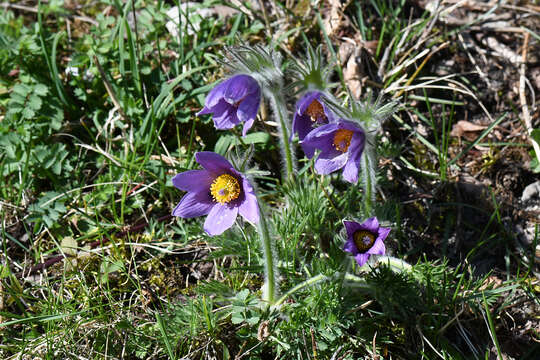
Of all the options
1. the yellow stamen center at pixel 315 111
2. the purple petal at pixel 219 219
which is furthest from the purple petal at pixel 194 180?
the yellow stamen center at pixel 315 111

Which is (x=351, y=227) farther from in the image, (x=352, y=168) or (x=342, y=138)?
(x=342, y=138)

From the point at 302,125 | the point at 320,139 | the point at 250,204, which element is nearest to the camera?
the point at 250,204

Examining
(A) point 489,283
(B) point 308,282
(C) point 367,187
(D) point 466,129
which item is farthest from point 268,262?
(D) point 466,129

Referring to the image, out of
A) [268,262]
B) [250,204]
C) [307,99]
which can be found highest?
[307,99]

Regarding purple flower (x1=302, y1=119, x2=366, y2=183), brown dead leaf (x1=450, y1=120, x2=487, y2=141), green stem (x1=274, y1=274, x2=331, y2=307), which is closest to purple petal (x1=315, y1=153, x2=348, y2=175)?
purple flower (x1=302, y1=119, x2=366, y2=183)

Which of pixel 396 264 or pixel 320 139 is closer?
pixel 320 139

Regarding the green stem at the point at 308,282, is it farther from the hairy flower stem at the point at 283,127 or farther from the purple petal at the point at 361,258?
the hairy flower stem at the point at 283,127

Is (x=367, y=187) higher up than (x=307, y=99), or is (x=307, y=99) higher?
(x=307, y=99)

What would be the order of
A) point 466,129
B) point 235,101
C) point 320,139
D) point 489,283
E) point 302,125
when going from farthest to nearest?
1. point 466,129
2. point 489,283
3. point 302,125
4. point 320,139
5. point 235,101
